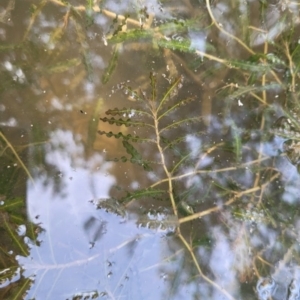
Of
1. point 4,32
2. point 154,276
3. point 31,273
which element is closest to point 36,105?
point 4,32

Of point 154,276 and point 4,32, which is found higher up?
point 4,32

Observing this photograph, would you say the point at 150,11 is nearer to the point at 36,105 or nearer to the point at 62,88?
the point at 62,88

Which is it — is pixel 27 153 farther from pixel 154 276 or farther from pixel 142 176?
pixel 154 276

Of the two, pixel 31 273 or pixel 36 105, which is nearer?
pixel 31 273

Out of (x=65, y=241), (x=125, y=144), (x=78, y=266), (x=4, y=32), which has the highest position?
(x=4, y=32)

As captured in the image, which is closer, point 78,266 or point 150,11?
point 78,266

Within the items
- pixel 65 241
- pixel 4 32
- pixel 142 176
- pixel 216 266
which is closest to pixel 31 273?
pixel 65 241
